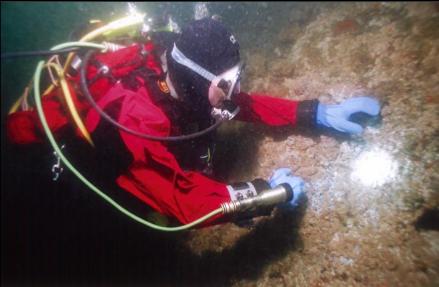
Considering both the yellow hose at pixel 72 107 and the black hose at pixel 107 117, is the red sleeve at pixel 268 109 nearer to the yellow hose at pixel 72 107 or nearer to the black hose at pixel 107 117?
the black hose at pixel 107 117

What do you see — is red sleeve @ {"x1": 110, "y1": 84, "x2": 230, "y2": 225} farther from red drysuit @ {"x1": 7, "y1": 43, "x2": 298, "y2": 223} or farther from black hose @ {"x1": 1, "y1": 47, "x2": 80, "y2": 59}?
black hose @ {"x1": 1, "y1": 47, "x2": 80, "y2": 59}

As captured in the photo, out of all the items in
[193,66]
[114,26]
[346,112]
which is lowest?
[346,112]

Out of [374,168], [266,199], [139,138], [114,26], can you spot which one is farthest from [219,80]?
[374,168]

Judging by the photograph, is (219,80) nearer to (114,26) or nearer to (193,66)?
(193,66)

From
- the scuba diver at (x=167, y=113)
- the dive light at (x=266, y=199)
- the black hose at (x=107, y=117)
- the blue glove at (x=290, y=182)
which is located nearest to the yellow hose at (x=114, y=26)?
the scuba diver at (x=167, y=113)

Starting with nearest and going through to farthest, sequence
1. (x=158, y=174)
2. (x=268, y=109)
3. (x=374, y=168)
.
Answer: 1. (x=158, y=174)
2. (x=374, y=168)
3. (x=268, y=109)

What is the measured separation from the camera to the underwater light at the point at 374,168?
2535 millimetres

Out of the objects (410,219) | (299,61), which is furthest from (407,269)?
(299,61)

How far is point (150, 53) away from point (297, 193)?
6.13ft

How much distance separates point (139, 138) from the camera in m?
2.38

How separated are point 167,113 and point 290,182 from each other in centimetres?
124

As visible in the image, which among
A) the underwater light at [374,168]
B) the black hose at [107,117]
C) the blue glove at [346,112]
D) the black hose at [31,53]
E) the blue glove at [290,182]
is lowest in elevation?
the blue glove at [290,182]

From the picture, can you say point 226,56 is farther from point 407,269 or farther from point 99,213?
point 99,213

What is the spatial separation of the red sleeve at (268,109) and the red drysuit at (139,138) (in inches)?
37.4
